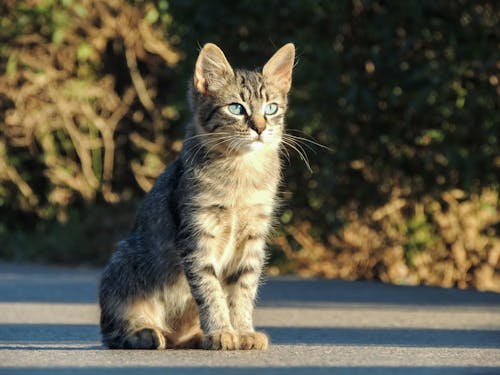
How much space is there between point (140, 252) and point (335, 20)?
14.7 ft

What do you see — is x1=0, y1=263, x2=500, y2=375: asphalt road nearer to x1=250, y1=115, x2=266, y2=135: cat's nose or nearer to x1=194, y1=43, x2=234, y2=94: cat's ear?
x1=250, y1=115, x2=266, y2=135: cat's nose

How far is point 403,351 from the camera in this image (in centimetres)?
598

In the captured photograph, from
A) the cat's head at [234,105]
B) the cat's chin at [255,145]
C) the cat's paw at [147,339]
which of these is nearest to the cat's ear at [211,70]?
the cat's head at [234,105]

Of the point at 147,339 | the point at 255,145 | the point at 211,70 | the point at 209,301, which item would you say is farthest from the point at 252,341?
the point at 211,70

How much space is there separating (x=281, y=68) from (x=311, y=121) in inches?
154

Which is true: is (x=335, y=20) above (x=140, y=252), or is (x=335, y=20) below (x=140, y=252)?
above

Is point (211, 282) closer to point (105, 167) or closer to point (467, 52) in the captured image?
point (467, 52)

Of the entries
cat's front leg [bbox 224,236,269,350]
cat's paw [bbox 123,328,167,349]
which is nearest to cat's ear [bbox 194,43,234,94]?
cat's front leg [bbox 224,236,269,350]

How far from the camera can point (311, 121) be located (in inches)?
419

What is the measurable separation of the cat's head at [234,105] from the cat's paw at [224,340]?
3.59 feet

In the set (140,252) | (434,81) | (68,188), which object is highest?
(434,81)

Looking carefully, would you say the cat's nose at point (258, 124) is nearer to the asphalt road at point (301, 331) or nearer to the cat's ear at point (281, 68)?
the cat's ear at point (281, 68)

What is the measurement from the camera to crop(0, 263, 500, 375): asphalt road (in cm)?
534

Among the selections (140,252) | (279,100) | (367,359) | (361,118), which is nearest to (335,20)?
(361,118)
